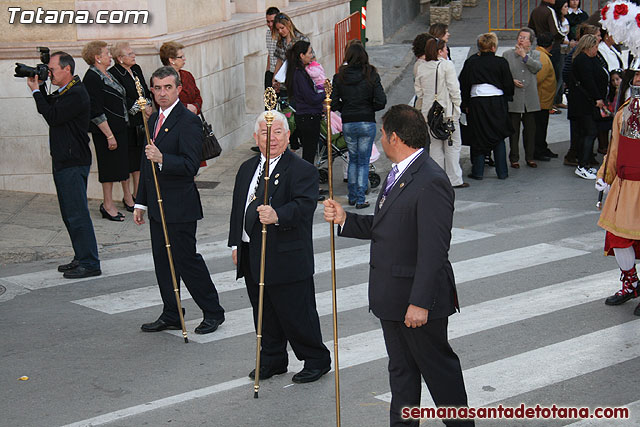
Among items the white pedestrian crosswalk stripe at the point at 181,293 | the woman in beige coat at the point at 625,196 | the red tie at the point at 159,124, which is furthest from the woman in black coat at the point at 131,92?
the woman in beige coat at the point at 625,196

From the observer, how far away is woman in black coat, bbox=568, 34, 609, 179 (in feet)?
44.0

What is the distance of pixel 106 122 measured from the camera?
11.4 meters

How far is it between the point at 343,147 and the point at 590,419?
788 centimetres

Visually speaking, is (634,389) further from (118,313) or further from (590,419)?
(118,313)

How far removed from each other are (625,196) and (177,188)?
373 centimetres

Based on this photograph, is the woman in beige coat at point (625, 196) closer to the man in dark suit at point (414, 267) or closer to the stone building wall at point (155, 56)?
the man in dark suit at point (414, 267)

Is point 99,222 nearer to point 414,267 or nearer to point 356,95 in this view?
point 356,95

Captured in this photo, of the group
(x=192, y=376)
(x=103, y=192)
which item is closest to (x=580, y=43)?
(x=103, y=192)

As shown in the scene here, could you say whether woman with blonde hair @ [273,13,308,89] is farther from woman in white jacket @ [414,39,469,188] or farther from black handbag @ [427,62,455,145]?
black handbag @ [427,62,455,145]

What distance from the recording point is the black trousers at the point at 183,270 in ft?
25.5

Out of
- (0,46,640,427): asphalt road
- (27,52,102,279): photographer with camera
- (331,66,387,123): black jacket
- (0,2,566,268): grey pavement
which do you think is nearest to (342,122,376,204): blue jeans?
(331,66,387,123): black jacket

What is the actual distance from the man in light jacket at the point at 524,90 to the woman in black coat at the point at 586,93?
0.54 m

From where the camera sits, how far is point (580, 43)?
1343cm

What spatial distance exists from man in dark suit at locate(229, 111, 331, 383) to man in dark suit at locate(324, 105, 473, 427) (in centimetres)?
120
